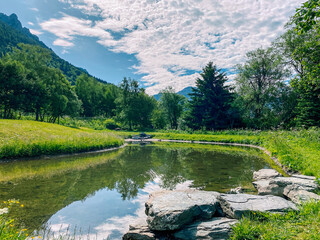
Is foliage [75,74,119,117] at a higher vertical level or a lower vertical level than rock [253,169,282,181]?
higher

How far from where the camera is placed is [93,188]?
342 inches

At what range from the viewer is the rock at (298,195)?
5.38 meters

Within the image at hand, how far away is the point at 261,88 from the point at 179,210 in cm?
4448

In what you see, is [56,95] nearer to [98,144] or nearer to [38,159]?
[98,144]

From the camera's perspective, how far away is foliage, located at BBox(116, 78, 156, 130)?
54.5 m

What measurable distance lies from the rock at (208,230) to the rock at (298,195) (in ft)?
7.86

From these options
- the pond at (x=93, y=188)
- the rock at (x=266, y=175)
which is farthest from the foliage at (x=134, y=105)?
the rock at (x=266, y=175)

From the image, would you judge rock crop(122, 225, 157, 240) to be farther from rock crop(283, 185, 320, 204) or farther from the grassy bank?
the grassy bank

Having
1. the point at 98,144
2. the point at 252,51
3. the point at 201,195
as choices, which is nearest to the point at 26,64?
the point at 98,144

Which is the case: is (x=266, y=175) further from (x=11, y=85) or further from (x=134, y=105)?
(x=134, y=105)

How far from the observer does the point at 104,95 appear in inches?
3221

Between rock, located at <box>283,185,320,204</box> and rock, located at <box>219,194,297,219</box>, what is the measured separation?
546mm

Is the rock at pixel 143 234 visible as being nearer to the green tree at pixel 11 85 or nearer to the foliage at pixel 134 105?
the green tree at pixel 11 85

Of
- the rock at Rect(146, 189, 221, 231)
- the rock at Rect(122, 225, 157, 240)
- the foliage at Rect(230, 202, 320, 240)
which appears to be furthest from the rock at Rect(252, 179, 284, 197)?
the rock at Rect(122, 225, 157, 240)
